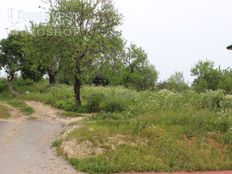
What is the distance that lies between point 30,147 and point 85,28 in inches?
422

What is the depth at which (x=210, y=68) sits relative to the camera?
6153 cm

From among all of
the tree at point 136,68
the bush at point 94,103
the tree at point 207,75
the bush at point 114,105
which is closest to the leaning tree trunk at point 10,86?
the bush at point 94,103

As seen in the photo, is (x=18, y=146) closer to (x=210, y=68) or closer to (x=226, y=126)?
(x=226, y=126)

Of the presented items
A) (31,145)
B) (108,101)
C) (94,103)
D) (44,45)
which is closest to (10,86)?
(44,45)

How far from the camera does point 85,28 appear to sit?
2597 centimetres

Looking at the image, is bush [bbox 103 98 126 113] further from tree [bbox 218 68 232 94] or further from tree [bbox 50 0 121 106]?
tree [bbox 218 68 232 94]

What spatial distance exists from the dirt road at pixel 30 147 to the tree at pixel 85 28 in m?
3.99

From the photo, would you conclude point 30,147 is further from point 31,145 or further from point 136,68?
point 136,68

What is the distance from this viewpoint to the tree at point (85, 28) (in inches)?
998

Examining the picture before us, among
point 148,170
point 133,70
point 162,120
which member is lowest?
point 148,170

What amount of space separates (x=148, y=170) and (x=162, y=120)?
4341mm

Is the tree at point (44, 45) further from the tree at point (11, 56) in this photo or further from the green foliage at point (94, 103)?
the tree at point (11, 56)

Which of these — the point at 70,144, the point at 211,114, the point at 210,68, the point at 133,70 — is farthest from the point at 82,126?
the point at 210,68

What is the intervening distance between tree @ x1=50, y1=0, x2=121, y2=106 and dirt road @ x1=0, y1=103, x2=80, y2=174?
3.99m
